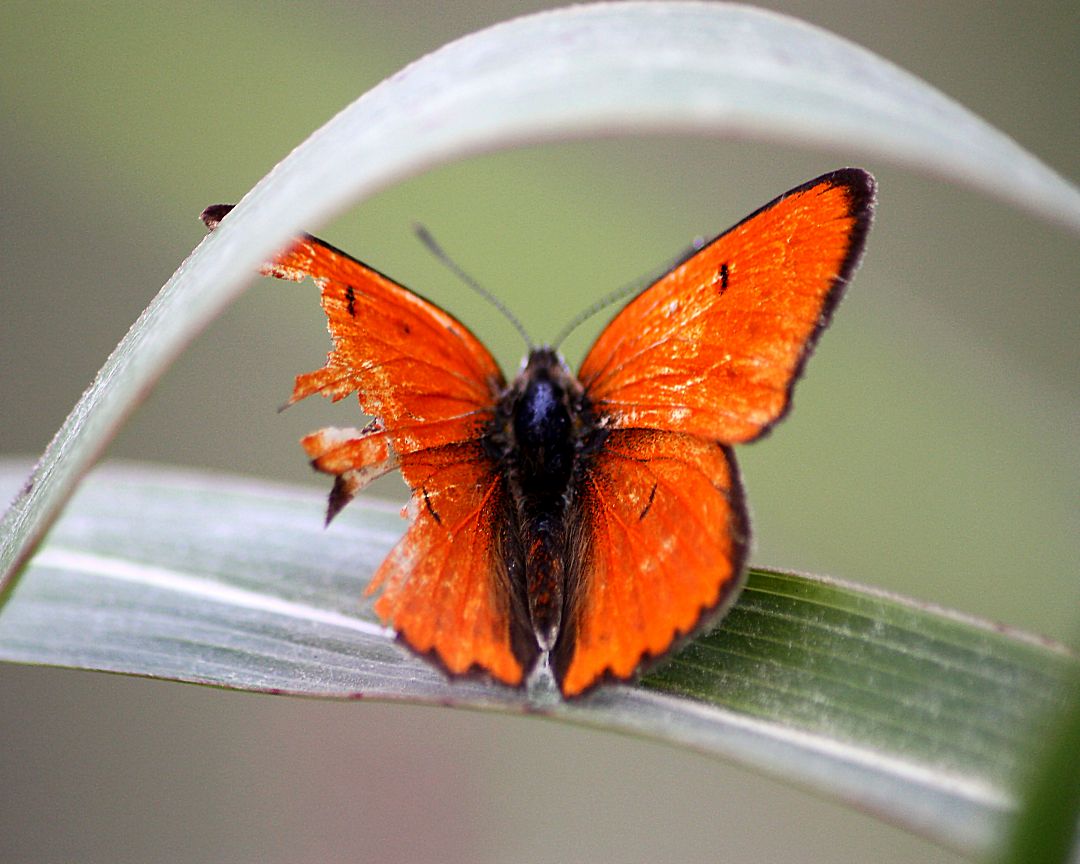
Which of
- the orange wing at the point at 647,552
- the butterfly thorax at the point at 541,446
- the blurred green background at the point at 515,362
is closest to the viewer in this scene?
the orange wing at the point at 647,552

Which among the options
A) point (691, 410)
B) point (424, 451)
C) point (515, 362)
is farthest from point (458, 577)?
point (515, 362)

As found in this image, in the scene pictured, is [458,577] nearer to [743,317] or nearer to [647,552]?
[647,552]

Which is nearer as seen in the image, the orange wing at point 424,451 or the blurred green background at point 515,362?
the orange wing at point 424,451

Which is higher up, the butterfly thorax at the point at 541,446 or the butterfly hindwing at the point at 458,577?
the butterfly thorax at the point at 541,446

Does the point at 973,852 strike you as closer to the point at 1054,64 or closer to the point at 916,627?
the point at 916,627

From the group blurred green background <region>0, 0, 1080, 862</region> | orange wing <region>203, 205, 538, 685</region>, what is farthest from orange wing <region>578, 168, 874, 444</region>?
blurred green background <region>0, 0, 1080, 862</region>

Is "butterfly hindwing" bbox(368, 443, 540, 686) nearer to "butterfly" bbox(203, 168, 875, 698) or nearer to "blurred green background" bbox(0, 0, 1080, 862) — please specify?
"butterfly" bbox(203, 168, 875, 698)

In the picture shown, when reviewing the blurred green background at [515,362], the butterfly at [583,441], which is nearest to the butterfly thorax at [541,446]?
the butterfly at [583,441]

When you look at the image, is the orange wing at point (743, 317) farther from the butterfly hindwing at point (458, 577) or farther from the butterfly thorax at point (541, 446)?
the butterfly hindwing at point (458, 577)
